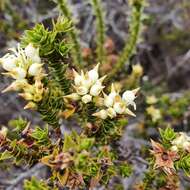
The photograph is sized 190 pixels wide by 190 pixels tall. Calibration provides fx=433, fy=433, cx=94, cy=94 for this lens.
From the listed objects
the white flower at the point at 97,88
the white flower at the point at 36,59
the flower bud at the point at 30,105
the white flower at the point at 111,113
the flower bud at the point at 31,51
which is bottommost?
the flower bud at the point at 30,105

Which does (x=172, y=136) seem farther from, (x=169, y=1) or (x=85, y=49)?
(x=169, y=1)

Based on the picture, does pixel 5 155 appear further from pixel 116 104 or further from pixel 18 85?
pixel 116 104

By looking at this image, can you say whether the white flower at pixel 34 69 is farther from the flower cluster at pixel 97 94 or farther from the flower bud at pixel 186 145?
the flower bud at pixel 186 145

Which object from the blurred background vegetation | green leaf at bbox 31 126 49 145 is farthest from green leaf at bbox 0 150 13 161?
the blurred background vegetation

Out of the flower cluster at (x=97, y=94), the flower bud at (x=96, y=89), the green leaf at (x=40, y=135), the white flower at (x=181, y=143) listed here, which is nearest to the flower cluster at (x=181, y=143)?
the white flower at (x=181, y=143)

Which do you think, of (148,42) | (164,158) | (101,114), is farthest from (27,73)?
(148,42)

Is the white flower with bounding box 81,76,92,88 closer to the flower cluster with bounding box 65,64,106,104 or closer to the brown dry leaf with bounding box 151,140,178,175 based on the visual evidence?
the flower cluster with bounding box 65,64,106,104

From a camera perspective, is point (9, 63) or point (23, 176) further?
point (23, 176)

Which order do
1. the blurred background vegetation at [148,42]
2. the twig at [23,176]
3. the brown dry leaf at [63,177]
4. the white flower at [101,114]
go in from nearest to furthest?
the brown dry leaf at [63,177] < the white flower at [101,114] < the twig at [23,176] < the blurred background vegetation at [148,42]
